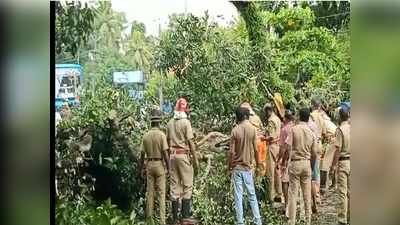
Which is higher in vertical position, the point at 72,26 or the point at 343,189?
the point at 72,26

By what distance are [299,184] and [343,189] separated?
→ 18cm

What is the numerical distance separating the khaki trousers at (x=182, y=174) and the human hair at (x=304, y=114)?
1.62 ft

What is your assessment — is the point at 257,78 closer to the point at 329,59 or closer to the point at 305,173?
the point at 329,59

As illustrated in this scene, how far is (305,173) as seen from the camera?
2152 mm

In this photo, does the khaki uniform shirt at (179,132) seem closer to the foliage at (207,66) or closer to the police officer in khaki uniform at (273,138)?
the foliage at (207,66)

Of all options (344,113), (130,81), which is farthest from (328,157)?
(130,81)

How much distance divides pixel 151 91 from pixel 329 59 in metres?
0.73

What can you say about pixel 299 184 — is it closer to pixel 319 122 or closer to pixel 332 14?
pixel 319 122

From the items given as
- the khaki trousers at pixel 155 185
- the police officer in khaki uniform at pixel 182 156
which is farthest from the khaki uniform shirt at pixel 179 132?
the khaki trousers at pixel 155 185

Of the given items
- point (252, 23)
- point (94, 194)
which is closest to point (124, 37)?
point (252, 23)

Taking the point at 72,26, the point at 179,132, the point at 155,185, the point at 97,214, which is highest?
the point at 72,26

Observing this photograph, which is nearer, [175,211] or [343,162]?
[343,162]

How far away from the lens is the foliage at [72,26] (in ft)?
6.85

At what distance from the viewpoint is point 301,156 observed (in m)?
2.14
